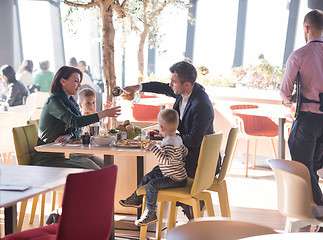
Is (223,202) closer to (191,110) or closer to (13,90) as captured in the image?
(191,110)

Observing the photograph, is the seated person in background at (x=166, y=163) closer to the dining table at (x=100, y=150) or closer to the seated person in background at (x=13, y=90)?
the dining table at (x=100, y=150)

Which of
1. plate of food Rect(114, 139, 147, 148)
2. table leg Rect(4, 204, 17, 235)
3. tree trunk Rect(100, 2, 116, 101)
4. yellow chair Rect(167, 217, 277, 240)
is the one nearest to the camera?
yellow chair Rect(167, 217, 277, 240)

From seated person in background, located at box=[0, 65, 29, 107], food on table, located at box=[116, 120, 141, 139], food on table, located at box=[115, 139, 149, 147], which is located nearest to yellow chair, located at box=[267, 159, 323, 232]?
food on table, located at box=[115, 139, 149, 147]

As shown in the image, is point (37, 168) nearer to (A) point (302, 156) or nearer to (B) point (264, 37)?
(A) point (302, 156)

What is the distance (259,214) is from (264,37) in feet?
28.7

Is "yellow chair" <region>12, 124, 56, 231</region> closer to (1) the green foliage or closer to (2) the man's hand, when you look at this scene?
(2) the man's hand

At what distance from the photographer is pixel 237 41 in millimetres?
12914

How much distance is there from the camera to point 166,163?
342 cm

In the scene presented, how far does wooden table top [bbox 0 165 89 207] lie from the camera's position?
216 cm

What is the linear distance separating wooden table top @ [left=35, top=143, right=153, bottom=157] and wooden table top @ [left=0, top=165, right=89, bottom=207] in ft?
2.36

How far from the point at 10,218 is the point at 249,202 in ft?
10.9

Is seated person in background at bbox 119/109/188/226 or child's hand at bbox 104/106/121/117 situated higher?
child's hand at bbox 104/106/121/117

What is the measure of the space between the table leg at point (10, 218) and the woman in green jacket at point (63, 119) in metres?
1.56

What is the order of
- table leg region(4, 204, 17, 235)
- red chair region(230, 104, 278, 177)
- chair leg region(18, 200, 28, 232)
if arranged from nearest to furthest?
table leg region(4, 204, 17, 235), chair leg region(18, 200, 28, 232), red chair region(230, 104, 278, 177)
